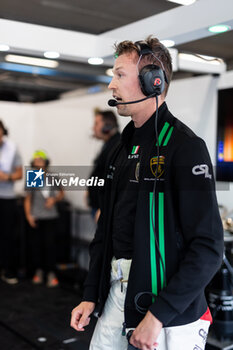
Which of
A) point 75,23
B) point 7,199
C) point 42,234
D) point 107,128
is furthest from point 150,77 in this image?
point 42,234

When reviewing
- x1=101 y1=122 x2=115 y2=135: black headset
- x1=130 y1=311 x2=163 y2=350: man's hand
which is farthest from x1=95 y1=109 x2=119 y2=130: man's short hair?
x1=130 y1=311 x2=163 y2=350: man's hand

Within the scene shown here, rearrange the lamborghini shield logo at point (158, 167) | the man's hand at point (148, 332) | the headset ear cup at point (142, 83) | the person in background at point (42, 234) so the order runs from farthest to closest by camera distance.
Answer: the person in background at point (42, 234), the headset ear cup at point (142, 83), the lamborghini shield logo at point (158, 167), the man's hand at point (148, 332)

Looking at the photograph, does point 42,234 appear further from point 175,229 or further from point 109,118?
point 175,229

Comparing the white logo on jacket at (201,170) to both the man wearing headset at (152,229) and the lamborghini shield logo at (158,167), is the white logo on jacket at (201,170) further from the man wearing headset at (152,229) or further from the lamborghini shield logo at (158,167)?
the lamborghini shield logo at (158,167)

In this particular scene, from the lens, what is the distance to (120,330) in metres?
1.40

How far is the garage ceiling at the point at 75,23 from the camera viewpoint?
2.28 m

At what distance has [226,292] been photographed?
2.88 m

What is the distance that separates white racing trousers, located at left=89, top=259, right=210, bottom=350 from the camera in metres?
1.25

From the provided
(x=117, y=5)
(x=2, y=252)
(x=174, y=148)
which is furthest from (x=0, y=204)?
(x=174, y=148)

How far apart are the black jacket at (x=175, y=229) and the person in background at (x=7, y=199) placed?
1293 millimetres

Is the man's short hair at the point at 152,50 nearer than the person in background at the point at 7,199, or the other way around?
the man's short hair at the point at 152,50

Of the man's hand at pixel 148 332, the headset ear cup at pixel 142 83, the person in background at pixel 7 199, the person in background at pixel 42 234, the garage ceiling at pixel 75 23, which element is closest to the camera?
the man's hand at pixel 148 332

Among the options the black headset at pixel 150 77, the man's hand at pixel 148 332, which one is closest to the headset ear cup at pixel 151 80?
the black headset at pixel 150 77

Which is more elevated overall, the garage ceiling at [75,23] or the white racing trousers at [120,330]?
the garage ceiling at [75,23]
